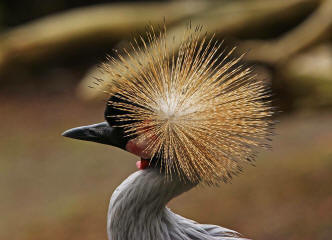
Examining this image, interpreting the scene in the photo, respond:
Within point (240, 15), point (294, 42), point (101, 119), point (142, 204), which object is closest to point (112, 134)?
point (142, 204)

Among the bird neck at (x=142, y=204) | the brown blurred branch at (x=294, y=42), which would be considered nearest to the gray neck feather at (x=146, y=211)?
the bird neck at (x=142, y=204)

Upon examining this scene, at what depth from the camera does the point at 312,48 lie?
12.9 ft

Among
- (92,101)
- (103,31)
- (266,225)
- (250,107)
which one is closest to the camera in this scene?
(250,107)

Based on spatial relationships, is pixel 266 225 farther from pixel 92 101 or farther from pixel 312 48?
pixel 92 101

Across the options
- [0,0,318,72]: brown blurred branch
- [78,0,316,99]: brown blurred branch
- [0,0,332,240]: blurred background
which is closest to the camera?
[0,0,332,240]: blurred background

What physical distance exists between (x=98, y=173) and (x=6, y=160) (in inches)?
29.6

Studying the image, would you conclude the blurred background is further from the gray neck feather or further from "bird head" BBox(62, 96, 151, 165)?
the gray neck feather

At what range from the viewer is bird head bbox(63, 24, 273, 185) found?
109 cm

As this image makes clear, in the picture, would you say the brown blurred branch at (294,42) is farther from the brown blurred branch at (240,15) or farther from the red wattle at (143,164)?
the red wattle at (143,164)

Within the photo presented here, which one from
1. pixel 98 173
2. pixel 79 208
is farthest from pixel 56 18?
pixel 79 208

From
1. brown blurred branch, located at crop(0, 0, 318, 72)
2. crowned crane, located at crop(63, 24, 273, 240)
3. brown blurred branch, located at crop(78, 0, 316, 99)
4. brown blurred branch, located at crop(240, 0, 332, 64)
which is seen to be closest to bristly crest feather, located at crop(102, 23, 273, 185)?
crowned crane, located at crop(63, 24, 273, 240)

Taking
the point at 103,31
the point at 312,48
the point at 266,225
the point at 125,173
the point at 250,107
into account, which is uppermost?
the point at 103,31

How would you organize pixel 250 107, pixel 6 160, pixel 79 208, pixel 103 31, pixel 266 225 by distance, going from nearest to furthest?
pixel 250 107 < pixel 266 225 < pixel 79 208 < pixel 6 160 < pixel 103 31

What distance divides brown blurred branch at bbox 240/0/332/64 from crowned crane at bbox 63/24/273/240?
244cm
